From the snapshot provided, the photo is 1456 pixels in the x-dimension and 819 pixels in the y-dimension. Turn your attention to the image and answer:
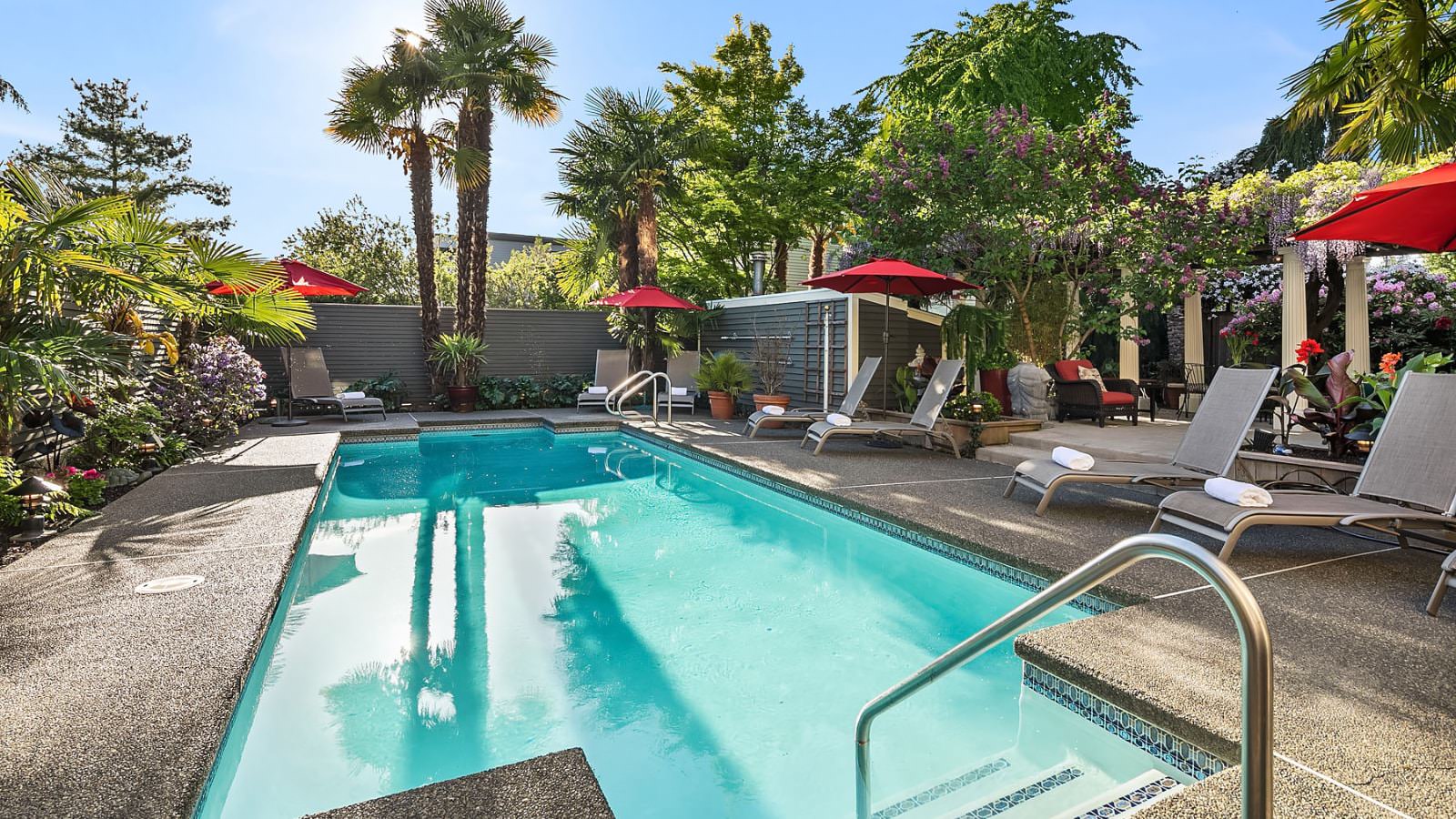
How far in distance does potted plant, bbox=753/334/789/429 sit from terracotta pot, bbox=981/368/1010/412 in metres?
3.09

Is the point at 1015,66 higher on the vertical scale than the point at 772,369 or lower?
higher

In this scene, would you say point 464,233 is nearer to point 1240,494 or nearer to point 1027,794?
point 1240,494

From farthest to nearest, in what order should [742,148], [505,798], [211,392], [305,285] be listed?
[742,148]
[305,285]
[211,392]
[505,798]

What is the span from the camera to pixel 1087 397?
9227 millimetres

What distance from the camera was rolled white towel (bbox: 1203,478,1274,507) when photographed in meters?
3.67

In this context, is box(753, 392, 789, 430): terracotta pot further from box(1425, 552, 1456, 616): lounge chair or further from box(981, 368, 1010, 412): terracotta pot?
box(1425, 552, 1456, 616): lounge chair

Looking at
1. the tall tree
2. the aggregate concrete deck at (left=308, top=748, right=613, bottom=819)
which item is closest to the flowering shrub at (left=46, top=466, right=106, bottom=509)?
the aggregate concrete deck at (left=308, top=748, right=613, bottom=819)

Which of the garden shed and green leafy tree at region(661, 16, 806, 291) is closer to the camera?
the garden shed

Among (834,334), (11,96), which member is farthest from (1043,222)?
(11,96)

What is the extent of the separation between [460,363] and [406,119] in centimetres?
406

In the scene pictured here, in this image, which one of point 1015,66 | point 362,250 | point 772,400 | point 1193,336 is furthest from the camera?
point 362,250

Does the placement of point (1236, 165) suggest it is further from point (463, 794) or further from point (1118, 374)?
point (463, 794)

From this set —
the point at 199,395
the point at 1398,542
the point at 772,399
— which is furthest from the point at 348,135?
the point at 1398,542

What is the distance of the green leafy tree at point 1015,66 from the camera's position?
48.7 feet
